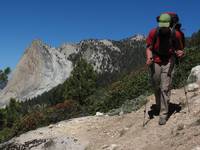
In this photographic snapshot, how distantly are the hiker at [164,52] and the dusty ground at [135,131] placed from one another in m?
0.45

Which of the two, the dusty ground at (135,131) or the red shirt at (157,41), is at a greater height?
the red shirt at (157,41)

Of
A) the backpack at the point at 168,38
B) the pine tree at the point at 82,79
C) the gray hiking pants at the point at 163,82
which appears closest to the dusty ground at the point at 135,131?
the gray hiking pants at the point at 163,82

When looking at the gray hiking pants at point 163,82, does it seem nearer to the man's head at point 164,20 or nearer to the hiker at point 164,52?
the hiker at point 164,52

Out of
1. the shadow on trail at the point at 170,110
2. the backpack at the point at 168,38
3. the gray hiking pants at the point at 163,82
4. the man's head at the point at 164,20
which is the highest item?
the man's head at the point at 164,20

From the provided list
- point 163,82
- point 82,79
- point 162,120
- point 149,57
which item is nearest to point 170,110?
point 162,120

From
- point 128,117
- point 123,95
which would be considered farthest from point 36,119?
point 128,117

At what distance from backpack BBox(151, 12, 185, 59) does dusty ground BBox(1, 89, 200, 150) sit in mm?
1560

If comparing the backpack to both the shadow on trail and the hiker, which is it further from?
the shadow on trail

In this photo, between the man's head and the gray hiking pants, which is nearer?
the man's head

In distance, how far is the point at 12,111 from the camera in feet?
264

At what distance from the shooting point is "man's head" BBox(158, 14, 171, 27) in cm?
1070

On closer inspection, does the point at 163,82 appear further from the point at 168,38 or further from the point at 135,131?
the point at 135,131

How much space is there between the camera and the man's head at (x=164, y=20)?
10.7 metres

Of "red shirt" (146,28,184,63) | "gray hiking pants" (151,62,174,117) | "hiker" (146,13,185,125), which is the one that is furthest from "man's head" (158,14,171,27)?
"gray hiking pants" (151,62,174,117)
